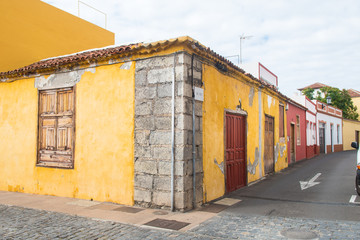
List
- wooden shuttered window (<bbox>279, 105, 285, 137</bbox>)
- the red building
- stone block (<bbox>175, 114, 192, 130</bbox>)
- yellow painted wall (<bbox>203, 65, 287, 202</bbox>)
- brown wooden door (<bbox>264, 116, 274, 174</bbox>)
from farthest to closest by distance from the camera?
the red building, wooden shuttered window (<bbox>279, 105, 285, 137</bbox>), brown wooden door (<bbox>264, 116, 274, 174</bbox>), yellow painted wall (<bbox>203, 65, 287, 202</bbox>), stone block (<bbox>175, 114, 192, 130</bbox>)

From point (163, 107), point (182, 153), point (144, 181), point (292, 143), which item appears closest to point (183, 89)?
point (163, 107)

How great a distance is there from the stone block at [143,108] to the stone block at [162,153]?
32.3 inches

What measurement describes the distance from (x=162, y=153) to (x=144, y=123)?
2.66ft

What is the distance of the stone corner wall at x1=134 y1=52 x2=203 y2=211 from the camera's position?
6277 mm

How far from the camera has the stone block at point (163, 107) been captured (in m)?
6.51

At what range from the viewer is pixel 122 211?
6336 mm

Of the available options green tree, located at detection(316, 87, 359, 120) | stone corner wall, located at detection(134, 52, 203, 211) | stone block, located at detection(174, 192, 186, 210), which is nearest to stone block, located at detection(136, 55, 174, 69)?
stone corner wall, located at detection(134, 52, 203, 211)

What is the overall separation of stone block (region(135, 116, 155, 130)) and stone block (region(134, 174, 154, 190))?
104 cm

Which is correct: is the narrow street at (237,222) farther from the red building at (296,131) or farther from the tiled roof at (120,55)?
the red building at (296,131)

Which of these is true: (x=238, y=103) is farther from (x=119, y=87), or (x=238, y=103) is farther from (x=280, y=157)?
(x=280, y=157)

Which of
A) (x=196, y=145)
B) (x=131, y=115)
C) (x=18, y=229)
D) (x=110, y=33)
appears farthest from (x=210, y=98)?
(x=110, y=33)

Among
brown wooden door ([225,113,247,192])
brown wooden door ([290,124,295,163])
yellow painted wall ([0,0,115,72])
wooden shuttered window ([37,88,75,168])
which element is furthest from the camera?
brown wooden door ([290,124,295,163])

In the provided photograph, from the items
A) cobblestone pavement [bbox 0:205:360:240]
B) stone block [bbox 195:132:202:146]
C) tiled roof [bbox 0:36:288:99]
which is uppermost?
tiled roof [bbox 0:36:288:99]

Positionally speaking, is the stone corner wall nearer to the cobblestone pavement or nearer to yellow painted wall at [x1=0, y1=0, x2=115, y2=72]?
the cobblestone pavement
